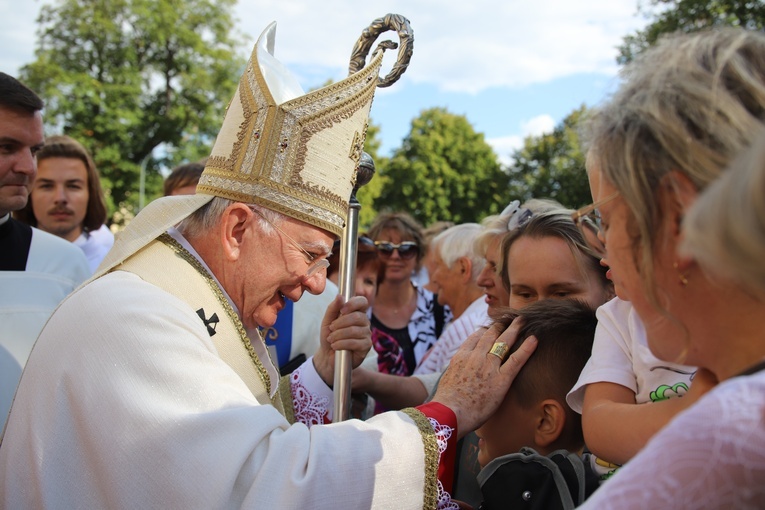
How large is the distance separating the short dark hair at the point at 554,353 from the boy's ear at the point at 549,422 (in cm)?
2

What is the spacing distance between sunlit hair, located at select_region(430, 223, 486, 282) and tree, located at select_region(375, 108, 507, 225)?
33372 millimetres

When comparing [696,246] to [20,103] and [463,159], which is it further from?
[463,159]

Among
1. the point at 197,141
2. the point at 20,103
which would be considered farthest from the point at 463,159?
the point at 20,103

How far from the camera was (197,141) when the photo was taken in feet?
107

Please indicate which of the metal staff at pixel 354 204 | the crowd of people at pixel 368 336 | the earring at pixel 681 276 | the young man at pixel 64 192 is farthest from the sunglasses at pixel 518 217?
the young man at pixel 64 192

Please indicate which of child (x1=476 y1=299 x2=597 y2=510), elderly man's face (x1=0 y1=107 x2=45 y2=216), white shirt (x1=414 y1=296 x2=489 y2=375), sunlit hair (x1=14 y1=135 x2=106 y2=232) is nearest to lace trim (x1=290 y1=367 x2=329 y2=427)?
child (x1=476 y1=299 x2=597 y2=510)

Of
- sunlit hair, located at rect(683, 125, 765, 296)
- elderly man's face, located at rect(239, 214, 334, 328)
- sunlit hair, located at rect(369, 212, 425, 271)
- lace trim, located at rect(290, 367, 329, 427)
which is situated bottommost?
lace trim, located at rect(290, 367, 329, 427)

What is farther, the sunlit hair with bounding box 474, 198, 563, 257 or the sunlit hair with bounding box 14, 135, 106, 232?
the sunlit hair with bounding box 14, 135, 106, 232

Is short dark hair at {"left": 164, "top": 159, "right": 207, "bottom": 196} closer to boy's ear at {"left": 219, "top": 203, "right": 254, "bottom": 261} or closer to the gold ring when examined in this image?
boy's ear at {"left": 219, "top": 203, "right": 254, "bottom": 261}

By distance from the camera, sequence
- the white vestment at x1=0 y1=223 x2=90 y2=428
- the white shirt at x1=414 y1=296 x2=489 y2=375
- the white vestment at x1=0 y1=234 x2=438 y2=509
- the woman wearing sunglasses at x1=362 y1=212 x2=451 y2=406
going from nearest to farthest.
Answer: the white vestment at x1=0 y1=234 x2=438 y2=509
the white vestment at x1=0 y1=223 x2=90 y2=428
the white shirt at x1=414 y1=296 x2=489 y2=375
the woman wearing sunglasses at x1=362 y1=212 x2=451 y2=406

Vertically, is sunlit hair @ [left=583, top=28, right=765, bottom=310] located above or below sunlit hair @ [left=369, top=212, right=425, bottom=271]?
below

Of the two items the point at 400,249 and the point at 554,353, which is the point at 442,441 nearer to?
the point at 554,353

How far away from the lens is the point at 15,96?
11.1 ft

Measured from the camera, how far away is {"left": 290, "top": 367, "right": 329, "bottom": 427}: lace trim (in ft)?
10.1
